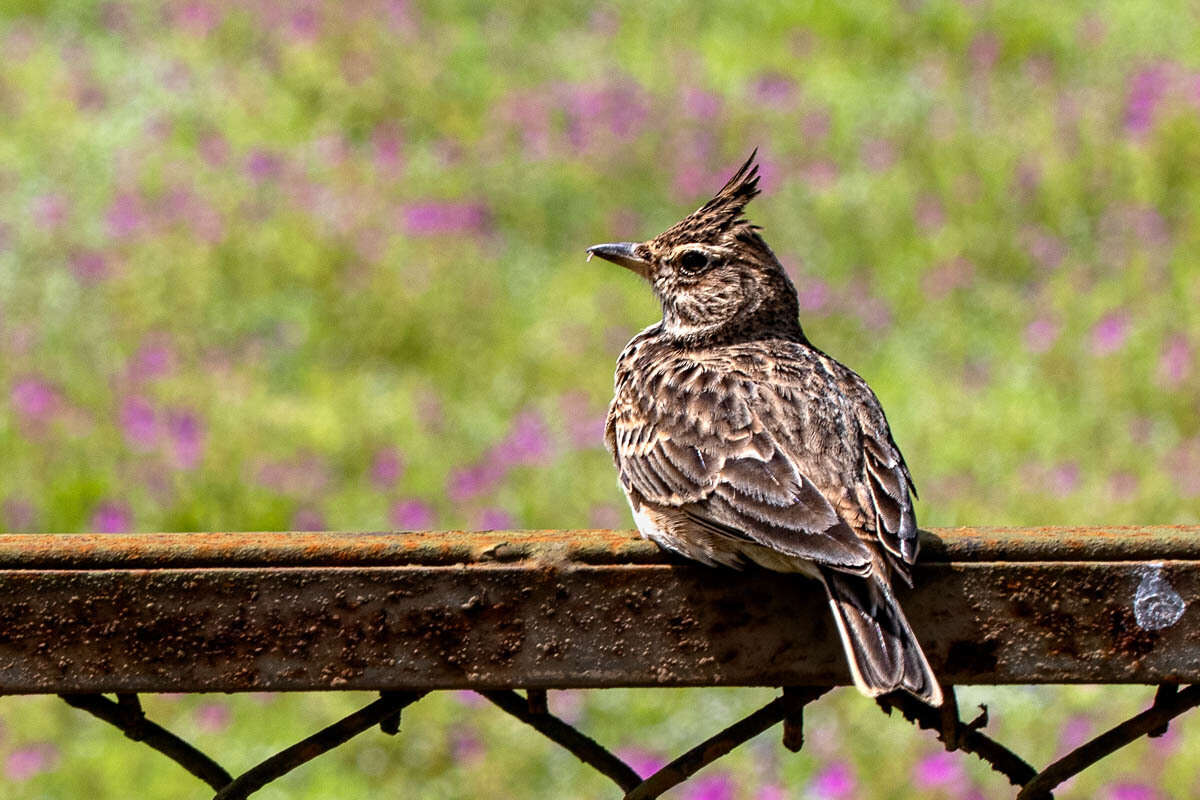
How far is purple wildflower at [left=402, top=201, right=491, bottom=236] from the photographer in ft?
35.2

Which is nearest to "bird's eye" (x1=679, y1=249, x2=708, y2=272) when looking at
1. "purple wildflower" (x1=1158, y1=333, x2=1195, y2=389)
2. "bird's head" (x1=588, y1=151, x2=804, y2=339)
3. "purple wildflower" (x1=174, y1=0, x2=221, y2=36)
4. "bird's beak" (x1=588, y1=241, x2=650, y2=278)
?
"bird's head" (x1=588, y1=151, x2=804, y2=339)

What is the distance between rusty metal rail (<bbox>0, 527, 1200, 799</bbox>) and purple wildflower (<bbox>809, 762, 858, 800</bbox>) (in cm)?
415

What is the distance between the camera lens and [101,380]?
8.86 metres

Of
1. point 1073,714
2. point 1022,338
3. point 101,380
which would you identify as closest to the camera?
point 1073,714

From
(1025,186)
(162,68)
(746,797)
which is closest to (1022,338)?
(1025,186)

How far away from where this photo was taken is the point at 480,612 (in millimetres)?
1802

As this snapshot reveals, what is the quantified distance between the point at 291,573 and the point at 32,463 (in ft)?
22.0

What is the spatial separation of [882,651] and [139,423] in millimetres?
6851

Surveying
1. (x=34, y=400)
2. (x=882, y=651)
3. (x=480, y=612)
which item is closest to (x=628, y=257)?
(x=882, y=651)

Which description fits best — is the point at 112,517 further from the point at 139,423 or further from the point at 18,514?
the point at 139,423

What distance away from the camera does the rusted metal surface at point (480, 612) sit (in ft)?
5.82

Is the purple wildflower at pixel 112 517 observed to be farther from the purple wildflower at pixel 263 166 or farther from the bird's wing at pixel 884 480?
the bird's wing at pixel 884 480

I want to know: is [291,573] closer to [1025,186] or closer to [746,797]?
[746,797]

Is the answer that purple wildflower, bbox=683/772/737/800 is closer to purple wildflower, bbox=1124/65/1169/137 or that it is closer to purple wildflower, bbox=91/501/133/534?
purple wildflower, bbox=91/501/133/534
